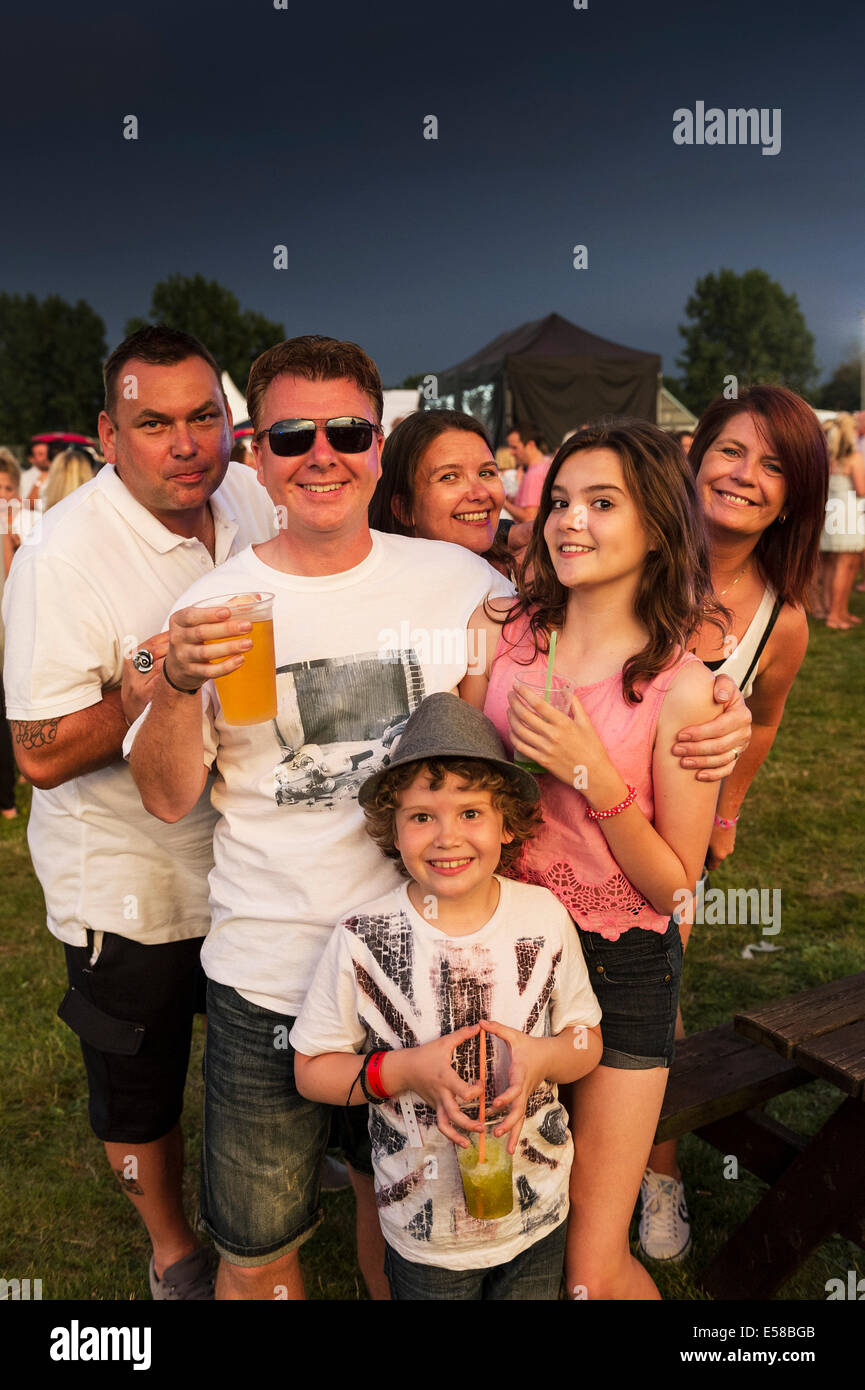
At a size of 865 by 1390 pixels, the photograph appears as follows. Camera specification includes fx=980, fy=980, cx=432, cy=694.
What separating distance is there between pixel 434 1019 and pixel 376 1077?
0.16 meters

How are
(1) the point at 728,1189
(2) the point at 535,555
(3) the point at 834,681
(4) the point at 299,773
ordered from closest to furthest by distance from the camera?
(4) the point at 299,773
(2) the point at 535,555
(1) the point at 728,1189
(3) the point at 834,681

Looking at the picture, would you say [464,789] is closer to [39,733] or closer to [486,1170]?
[486,1170]

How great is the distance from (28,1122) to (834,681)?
27.5ft

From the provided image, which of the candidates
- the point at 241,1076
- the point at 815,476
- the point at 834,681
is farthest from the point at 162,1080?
the point at 834,681

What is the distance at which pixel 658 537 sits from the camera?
85.1 inches

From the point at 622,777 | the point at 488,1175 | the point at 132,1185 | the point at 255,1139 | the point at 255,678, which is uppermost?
the point at 255,678

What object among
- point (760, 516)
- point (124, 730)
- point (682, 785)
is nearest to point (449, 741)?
point (682, 785)

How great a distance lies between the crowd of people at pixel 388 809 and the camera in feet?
6.59

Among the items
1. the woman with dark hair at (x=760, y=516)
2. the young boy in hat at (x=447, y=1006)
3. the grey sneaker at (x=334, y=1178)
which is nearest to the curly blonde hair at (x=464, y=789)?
the young boy in hat at (x=447, y=1006)

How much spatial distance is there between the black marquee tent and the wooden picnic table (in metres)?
15.7

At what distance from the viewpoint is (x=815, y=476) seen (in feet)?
9.57

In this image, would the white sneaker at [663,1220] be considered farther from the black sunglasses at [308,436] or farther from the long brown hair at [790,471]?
the black sunglasses at [308,436]

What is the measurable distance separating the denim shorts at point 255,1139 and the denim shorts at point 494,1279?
0.88 ft
